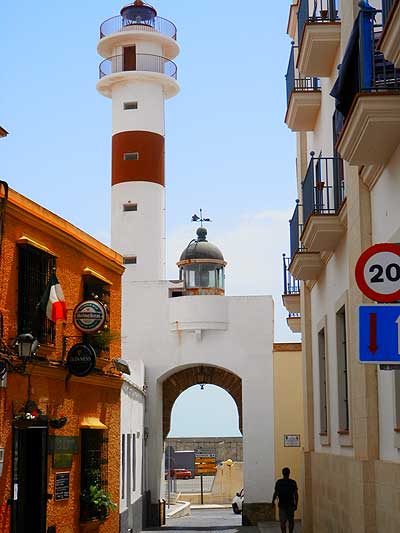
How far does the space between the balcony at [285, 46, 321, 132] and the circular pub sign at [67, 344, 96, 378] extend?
581 cm

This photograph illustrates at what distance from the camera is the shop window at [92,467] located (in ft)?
68.3

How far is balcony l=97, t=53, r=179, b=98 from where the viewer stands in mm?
36500

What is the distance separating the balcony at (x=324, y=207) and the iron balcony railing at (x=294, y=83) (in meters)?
2.50

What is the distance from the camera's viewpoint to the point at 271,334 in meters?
32.5

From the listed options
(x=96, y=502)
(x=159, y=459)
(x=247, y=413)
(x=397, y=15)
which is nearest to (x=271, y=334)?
(x=247, y=413)

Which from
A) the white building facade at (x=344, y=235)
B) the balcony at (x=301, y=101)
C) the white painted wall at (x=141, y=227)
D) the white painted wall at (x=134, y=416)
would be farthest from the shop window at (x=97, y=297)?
the white painted wall at (x=141, y=227)

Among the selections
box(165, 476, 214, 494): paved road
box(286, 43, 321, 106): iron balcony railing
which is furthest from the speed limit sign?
box(165, 476, 214, 494): paved road

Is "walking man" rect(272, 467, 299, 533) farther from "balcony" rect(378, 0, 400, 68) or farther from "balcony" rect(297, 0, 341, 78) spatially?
"balcony" rect(378, 0, 400, 68)

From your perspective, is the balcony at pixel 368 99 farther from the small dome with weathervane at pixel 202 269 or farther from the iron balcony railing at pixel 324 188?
the small dome with weathervane at pixel 202 269

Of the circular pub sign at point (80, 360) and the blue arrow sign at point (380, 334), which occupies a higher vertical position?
the circular pub sign at point (80, 360)

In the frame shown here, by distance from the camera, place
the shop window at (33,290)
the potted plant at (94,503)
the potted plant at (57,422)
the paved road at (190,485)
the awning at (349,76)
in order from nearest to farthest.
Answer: the awning at (349,76), the shop window at (33,290), the potted plant at (57,422), the potted plant at (94,503), the paved road at (190,485)

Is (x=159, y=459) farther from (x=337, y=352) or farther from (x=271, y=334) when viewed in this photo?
(x=337, y=352)

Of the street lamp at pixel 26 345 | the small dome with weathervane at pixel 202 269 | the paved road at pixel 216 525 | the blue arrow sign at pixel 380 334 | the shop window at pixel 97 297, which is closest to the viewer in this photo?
the blue arrow sign at pixel 380 334

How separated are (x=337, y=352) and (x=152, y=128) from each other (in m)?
20.6
